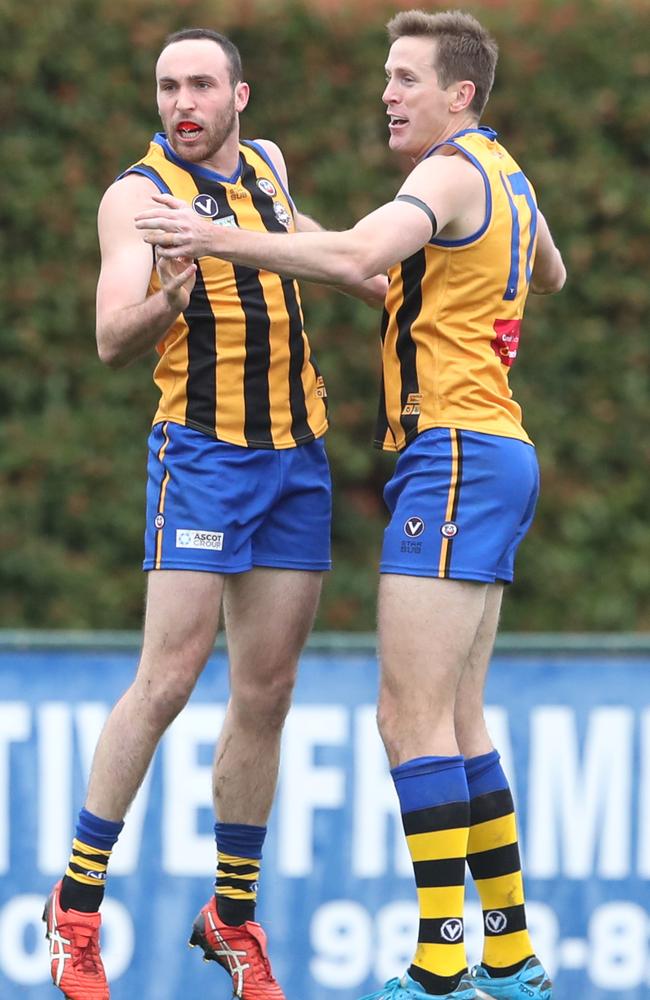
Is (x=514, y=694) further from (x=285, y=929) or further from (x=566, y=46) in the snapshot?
(x=566, y=46)

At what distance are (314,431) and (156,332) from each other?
0.64 m

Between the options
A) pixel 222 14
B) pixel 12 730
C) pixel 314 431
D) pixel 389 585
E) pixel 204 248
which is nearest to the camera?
pixel 204 248

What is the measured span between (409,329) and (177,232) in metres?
0.71

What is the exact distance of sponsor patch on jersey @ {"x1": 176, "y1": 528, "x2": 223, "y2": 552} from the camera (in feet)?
15.2

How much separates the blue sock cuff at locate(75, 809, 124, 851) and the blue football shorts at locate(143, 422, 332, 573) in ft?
2.24

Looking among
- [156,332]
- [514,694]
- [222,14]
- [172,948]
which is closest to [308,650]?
[514,694]

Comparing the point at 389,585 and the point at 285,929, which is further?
the point at 285,929

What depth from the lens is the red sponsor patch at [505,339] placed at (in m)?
4.56

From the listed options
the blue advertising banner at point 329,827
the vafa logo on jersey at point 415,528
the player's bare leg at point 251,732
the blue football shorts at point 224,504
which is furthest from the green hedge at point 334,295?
the vafa logo on jersey at point 415,528

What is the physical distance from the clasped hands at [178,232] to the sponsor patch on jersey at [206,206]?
15.7 inches

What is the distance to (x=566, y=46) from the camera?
321 inches

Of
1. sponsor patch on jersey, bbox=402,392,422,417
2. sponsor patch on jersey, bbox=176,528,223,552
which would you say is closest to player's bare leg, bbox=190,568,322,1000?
sponsor patch on jersey, bbox=176,528,223,552

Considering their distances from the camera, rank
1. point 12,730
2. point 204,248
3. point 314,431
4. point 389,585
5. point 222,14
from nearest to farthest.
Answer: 1. point 204,248
2. point 389,585
3. point 314,431
4. point 12,730
5. point 222,14

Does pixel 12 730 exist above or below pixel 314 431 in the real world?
below
